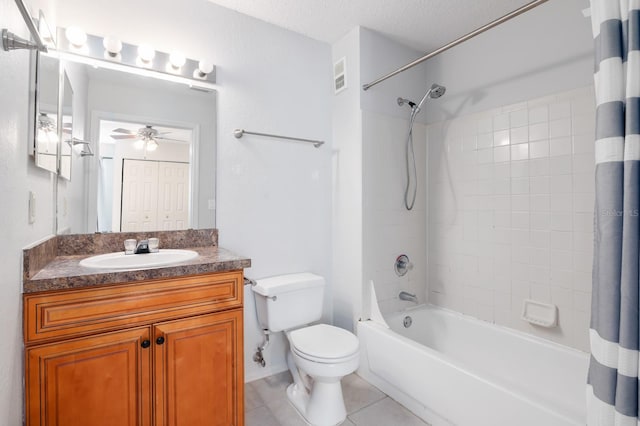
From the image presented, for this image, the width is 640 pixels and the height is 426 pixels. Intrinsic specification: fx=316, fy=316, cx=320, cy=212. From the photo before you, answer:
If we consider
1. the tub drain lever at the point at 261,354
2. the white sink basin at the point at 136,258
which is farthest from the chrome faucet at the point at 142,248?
the tub drain lever at the point at 261,354

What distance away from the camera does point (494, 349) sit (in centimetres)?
206

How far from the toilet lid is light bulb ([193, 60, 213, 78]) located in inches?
65.8

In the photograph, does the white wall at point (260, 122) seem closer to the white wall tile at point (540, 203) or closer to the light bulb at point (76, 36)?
the light bulb at point (76, 36)

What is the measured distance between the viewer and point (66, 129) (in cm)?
153

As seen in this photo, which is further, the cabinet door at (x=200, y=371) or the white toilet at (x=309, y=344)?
the white toilet at (x=309, y=344)

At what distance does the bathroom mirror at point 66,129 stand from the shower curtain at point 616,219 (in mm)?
2099

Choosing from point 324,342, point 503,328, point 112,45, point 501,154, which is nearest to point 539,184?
point 501,154

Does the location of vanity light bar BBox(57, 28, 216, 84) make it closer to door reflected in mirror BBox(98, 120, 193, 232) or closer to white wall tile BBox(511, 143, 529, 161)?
door reflected in mirror BBox(98, 120, 193, 232)

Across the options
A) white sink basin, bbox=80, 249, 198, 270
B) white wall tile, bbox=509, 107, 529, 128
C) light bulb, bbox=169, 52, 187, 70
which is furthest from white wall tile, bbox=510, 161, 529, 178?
light bulb, bbox=169, 52, 187, 70

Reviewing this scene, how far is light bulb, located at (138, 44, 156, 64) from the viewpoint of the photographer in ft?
5.81

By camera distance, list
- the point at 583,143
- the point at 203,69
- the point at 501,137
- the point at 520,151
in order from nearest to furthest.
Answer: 1. the point at 583,143
2. the point at 203,69
3. the point at 520,151
4. the point at 501,137

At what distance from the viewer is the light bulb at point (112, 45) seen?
167 cm

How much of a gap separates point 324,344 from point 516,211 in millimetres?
1495

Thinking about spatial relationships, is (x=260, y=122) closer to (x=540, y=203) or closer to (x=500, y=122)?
(x=500, y=122)
